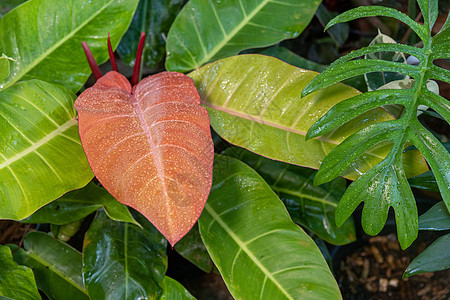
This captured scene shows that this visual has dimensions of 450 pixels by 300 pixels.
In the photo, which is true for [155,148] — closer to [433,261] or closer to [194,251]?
[194,251]

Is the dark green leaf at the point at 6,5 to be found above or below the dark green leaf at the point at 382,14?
above

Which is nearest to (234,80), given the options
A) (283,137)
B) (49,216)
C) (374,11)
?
(283,137)

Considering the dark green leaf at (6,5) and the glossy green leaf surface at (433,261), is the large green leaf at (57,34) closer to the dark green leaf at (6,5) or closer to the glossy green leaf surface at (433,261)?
the dark green leaf at (6,5)

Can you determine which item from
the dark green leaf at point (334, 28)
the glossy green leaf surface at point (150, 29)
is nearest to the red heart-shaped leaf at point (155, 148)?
the glossy green leaf surface at point (150, 29)

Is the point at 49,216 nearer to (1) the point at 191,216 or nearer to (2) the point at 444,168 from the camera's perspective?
(1) the point at 191,216

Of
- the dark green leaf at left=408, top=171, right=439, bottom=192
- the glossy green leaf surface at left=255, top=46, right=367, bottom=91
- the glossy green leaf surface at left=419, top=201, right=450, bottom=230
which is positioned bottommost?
the glossy green leaf surface at left=419, top=201, right=450, bottom=230

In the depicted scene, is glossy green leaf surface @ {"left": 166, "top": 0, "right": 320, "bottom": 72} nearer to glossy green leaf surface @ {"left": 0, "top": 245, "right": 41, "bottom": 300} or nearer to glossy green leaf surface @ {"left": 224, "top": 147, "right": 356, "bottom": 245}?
glossy green leaf surface @ {"left": 224, "top": 147, "right": 356, "bottom": 245}

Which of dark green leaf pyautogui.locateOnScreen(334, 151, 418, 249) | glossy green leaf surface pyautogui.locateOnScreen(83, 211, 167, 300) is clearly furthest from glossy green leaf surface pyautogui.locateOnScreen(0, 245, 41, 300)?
dark green leaf pyautogui.locateOnScreen(334, 151, 418, 249)
